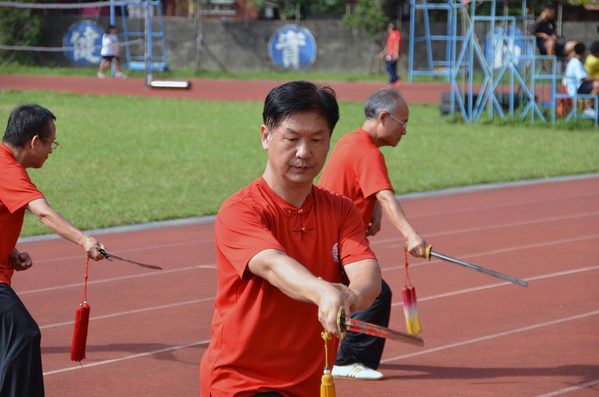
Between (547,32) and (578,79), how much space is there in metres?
2.22

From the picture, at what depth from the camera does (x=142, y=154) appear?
1345 centimetres

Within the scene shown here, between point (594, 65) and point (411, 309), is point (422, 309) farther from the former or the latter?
point (594, 65)

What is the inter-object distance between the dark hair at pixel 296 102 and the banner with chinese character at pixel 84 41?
89.3ft

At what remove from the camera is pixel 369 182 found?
4562 millimetres

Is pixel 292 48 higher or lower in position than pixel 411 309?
higher

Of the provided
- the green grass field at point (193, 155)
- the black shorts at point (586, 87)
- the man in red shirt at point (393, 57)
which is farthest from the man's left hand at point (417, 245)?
the man in red shirt at point (393, 57)

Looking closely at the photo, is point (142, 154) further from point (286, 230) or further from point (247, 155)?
point (286, 230)

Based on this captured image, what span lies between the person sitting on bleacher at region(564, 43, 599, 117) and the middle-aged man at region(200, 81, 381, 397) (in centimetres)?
1510

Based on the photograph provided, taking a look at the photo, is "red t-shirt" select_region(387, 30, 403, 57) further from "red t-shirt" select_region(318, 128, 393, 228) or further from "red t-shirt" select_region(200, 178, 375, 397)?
"red t-shirt" select_region(200, 178, 375, 397)

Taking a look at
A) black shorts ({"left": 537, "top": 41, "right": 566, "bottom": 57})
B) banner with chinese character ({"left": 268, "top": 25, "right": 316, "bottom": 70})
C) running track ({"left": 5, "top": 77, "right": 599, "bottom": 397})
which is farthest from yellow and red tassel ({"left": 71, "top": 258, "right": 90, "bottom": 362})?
banner with chinese character ({"left": 268, "top": 25, "right": 316, "bottom": 70})

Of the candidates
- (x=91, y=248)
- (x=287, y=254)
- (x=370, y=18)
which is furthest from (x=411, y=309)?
(x=370, y=18)

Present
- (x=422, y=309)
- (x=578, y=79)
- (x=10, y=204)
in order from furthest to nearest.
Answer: (x=578, y=79)
(x=422, y=309)
(x=10, y=204)

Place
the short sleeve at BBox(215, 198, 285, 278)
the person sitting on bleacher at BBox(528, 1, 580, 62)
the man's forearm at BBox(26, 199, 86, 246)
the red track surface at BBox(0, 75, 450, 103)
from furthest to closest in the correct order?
the red track surface at BBox(0, 75, 450, 103)
the person sitting on bleacher at BBox(528, 1, 580, 62)
the man's forearm at BBox(26, 199, 86, 246)
the short sleeve at BBox(215, 198, 285, 278)

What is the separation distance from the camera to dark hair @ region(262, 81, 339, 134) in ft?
7.86
